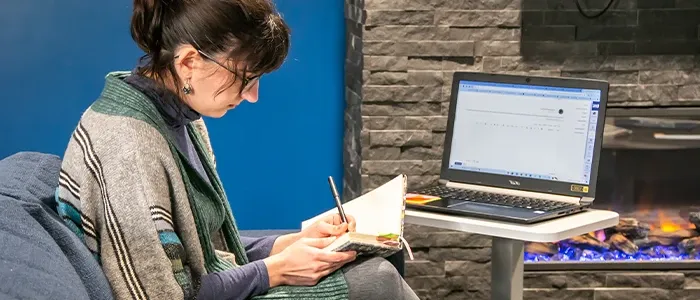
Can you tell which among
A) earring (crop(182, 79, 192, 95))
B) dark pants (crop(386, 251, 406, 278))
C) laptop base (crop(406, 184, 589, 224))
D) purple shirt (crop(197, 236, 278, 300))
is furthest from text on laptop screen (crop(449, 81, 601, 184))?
earring (crop(182, 79, 192, 95))

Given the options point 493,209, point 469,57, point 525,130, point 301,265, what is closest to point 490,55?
point 469,57

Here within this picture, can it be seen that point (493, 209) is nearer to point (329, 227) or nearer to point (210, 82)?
point (329, 227)

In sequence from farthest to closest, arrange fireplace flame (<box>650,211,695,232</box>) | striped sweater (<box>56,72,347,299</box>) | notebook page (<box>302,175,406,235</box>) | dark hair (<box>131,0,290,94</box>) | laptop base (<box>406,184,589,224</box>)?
fireplace flame (<box>650,211,695,232</box>) → laptop base (<box>406,184,589,224</box>) → notebook page (<box>302,175,406,235</box>) → dark hair (<box>131,0,290,94</box>) → striped sweater (<box>56,72,347,299</box>)

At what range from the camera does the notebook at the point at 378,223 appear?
2.19m

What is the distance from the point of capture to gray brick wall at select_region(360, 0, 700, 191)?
3.33 meters

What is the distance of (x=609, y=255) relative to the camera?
3.56 metres

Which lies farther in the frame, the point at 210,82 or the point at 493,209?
the point at 493,209

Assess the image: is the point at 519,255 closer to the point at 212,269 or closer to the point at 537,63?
the point at 212,269

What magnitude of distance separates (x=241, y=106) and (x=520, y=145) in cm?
121

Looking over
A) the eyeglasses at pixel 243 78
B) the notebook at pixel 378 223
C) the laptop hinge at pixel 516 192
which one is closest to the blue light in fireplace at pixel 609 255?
the laptop hinge at pixel 516 192

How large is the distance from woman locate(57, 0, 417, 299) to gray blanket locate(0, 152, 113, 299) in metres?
0.06

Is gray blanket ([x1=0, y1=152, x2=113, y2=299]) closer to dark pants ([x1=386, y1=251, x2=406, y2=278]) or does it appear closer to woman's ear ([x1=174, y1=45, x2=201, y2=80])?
woman's ear ([x1=174, y1=45, x2=201, y2=80])

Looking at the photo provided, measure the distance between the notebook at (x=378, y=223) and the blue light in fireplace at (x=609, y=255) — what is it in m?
1.23

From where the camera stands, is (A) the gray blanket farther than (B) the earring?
No
